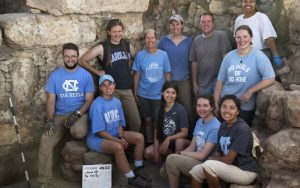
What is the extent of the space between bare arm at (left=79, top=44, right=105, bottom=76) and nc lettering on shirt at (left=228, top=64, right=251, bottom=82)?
1.73m

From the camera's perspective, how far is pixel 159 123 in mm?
4895

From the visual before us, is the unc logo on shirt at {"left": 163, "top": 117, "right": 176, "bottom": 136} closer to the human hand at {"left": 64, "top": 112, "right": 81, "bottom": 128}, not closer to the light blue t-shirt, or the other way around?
the light blue t-shirt

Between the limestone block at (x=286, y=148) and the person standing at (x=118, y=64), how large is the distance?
207 centimetres

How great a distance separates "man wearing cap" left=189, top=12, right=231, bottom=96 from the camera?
5.09 meters

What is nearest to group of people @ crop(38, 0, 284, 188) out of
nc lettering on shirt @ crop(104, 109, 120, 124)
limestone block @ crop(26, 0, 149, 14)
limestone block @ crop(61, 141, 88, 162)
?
nc lettering on shirt @ crop(104, 109, 120, 124)

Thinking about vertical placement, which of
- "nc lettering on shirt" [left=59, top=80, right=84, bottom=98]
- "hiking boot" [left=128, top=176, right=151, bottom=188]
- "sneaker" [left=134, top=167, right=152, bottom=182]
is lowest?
"hiking boot" [left=128, top=176, right=151, bottom=188]

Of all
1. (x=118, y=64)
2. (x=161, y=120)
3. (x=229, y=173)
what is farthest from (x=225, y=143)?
(x=118, y=64)

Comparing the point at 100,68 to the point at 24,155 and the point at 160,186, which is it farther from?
the point at 160,186

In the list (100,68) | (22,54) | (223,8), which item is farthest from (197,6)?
(22,54)

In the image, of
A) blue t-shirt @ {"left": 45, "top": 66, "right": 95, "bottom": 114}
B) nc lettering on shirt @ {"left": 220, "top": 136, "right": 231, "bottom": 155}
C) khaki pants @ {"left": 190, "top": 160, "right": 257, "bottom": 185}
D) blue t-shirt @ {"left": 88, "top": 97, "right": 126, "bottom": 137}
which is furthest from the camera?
blue t-shirt @ {"left": 45, "top": 66, "right": 95, "bottom": 114}

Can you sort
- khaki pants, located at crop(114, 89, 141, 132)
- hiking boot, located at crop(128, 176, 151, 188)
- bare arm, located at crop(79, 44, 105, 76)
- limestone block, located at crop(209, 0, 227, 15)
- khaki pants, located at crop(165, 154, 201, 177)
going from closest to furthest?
khaki pants, located at crop(165, 154, 201, 177) → hiking boot, located at crop(128, 176, 151, 188) → bare arm, located at crop(79, 44, 105, 76) → khaki pants, located at crop(114, 89, 141, 132) → limestone block, located at crop(209, 0, 227, 15)

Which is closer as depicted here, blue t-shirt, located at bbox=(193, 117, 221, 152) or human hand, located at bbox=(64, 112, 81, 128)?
blue t-shirt, located at bbox=(193, 117, 221, 152)

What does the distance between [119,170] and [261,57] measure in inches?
86.9

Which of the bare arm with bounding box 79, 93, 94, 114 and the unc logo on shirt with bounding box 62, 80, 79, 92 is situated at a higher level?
the unc logo on shirt with bounding box 62, 80, 79, 92
